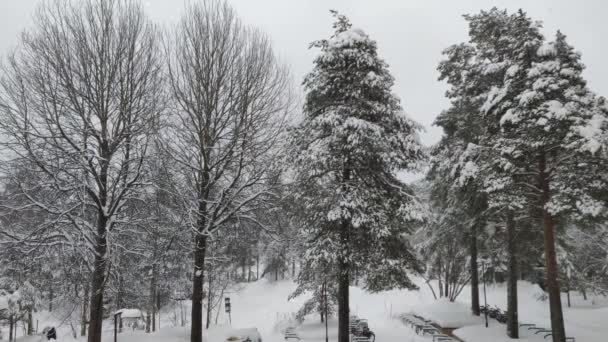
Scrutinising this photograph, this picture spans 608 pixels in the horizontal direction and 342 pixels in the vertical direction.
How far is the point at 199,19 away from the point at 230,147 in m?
4.26

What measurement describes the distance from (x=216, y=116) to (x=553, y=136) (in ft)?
34.7

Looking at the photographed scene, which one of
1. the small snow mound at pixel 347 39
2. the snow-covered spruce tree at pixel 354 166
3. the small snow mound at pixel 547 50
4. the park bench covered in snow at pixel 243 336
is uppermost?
the small snow mound at pixel 347 39

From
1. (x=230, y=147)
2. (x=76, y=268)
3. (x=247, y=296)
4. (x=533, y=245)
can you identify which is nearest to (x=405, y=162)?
(x=230, y=147)

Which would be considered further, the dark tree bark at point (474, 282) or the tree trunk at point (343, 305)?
the dark tree bark at point (474, 282)

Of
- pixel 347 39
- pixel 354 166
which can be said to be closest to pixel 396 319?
pixel 354 166

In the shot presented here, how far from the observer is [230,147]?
1199 cm

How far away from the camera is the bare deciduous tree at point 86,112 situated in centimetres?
1051

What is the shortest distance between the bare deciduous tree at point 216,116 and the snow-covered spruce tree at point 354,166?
1.37m

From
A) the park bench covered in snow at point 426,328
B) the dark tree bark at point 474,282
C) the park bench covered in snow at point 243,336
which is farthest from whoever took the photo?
the dark tree bark at point 474,282

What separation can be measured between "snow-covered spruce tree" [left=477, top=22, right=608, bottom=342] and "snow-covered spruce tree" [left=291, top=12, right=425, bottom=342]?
3478 millimetres

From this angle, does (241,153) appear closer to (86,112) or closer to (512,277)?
(86,112)

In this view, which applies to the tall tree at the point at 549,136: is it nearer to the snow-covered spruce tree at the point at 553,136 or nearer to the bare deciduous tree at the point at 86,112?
the snow-covered spruce tree at the point at 553,136

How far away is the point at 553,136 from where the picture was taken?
469 inches

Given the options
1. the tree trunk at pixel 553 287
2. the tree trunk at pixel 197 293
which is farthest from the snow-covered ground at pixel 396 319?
the tree trunk at pixel 553 287
